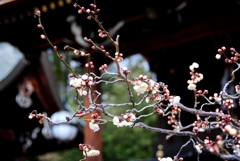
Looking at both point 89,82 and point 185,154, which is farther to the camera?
point 185,154

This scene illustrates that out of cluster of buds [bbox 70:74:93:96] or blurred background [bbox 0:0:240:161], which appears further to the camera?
blurred background [bbox 0:0:240:161]

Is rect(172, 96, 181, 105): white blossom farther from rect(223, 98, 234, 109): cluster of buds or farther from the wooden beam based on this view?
the wooden beam

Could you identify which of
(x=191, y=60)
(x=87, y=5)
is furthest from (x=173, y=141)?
(x=87, y=5)

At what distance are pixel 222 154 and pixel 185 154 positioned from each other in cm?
332

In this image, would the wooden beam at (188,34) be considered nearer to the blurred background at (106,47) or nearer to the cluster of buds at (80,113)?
the blurred background at (106,47)

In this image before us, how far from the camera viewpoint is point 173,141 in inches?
192

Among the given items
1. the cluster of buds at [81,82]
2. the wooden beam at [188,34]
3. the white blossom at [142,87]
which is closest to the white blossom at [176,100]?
the white blossom at [142,87]

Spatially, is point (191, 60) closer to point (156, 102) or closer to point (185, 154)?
point (185, 154)

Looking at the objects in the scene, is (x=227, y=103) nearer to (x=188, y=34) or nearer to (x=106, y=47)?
(x=188, y=34)

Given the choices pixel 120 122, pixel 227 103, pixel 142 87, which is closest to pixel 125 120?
pixel 120 122

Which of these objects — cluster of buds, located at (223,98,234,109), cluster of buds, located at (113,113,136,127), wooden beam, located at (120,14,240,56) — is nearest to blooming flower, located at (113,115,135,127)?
cluster of buds, located at (113,113,136,127)

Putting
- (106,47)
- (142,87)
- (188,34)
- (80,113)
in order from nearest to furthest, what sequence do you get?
1. (142,87)
2. (80,113)
3. (188,34)
4. (106,47)

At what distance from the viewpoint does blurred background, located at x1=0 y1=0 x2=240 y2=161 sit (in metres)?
3.52

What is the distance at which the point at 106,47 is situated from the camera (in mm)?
3844
